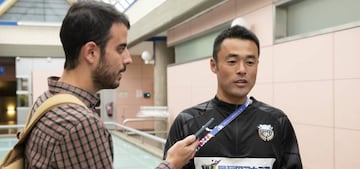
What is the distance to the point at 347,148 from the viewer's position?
3434 millimetres

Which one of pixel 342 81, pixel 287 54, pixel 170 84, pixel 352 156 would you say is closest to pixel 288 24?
pixel 287 54

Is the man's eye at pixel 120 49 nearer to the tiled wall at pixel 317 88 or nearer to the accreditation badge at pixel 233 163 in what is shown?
the accreditation badge at pixel 233 163

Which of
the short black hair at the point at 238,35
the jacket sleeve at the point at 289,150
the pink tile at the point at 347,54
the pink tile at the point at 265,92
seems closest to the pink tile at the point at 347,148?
the pink tile at the point at 347,54

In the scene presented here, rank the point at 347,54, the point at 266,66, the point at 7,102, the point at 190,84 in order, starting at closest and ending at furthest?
the point at 347,54, the point at 266,66, the point at 190,84, the point at 7,102

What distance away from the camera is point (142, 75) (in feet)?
44.0

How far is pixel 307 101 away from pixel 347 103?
0.60 meters

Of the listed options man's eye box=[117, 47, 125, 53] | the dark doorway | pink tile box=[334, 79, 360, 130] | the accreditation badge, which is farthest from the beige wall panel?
the dark doorway

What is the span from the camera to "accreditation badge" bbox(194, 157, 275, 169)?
157cm

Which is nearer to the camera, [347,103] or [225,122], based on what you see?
[225,122]

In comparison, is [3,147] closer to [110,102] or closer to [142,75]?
[110,102]

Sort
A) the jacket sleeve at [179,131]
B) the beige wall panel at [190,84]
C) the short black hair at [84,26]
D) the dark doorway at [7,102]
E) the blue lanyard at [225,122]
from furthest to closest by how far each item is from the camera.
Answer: the dark doorway at [7,102] < the beige wall panel at [190,84] < the jacket sleeve at [179,131] < the blue lanyard at [225,122] < the short black hair at [84,26]

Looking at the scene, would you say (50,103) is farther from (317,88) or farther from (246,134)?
(317,88)

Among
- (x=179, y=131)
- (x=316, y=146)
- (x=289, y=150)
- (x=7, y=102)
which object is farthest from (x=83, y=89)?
(x=7, y=102)

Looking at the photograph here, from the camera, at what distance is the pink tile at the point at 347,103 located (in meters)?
3.33
